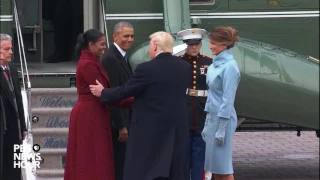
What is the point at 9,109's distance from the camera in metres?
5.69

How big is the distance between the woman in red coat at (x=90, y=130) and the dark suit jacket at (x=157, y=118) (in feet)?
2.09

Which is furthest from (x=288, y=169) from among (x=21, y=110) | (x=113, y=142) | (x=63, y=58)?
(x=21, y=110)

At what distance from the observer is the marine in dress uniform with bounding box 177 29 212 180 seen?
6.06 meters

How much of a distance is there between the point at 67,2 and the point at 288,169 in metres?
4.06

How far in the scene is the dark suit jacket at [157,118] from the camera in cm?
492

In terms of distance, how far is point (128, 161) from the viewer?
507cm

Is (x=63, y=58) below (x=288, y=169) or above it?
above

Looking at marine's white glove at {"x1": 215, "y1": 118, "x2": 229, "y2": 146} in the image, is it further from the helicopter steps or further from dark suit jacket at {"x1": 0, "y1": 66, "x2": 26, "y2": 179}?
the helicopter steps

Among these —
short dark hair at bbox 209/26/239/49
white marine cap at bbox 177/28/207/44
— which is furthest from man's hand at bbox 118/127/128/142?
short dark hair at bbox 209/26/239/49

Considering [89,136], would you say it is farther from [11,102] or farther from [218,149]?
[218,149]

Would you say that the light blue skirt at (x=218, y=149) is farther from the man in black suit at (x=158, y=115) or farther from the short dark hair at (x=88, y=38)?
the short dark hair at (x=88, y=38)

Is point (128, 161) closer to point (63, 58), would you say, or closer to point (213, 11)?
point (213, 11)

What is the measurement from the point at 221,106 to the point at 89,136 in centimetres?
128

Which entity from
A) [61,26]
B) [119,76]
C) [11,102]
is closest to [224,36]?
[119,76]
